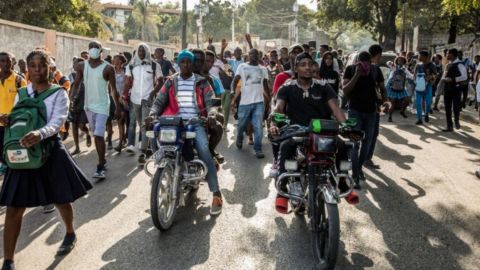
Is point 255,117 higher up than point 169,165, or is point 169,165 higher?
point 255,117

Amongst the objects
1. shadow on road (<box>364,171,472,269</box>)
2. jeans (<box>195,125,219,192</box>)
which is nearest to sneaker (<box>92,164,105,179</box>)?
jeans (<box>195,125,219,192</box>)

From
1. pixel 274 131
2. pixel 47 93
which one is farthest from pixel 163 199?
pixel 47 93

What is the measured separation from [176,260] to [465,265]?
2.45 meters

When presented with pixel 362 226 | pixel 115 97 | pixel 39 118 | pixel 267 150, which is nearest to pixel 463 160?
pixel 267 150

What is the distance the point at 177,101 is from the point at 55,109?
1704 millimetres

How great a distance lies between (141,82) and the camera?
26.9 feet

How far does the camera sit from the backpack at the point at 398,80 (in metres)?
12.9

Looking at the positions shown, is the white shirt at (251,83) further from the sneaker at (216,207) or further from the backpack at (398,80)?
the backpack at (398,80)

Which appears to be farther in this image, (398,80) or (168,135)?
(398,80)

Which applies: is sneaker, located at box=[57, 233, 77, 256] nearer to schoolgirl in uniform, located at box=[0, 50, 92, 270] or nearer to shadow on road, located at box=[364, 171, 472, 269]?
schoolgirl in uniform, located at box=[0, 50, 92, 270]

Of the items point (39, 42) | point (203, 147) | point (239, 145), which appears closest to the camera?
point (203, 147)

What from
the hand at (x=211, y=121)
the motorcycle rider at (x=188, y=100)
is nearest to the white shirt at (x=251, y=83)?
the motorcycle rider at (x=188, y=100)

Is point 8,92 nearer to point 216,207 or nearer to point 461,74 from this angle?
point 216,207

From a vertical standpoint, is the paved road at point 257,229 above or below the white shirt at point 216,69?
below
